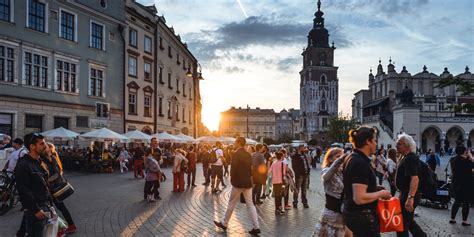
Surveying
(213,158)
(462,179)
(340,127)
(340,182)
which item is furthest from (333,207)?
(340,127)

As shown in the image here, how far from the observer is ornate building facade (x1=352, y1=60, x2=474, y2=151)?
59562 mm

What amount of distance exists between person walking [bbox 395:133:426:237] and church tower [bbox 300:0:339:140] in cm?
12088

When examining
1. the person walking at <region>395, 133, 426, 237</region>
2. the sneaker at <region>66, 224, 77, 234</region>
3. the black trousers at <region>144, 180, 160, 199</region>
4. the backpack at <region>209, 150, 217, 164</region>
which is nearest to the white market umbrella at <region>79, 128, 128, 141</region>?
the backpack at <region>209, 150, 217, 164</region>

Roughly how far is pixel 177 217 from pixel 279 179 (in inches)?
123

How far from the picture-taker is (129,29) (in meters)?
36.7

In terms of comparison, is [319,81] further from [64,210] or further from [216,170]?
[64,210]

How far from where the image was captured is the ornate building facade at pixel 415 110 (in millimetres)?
59562

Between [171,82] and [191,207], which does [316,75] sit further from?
[191,207]

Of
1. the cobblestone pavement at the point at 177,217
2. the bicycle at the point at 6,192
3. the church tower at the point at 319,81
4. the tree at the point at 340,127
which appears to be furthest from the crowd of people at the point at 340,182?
the church tower at the point at 319,81

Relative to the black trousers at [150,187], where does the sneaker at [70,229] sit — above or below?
below

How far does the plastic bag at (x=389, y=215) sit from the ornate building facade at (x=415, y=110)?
41.6 meters

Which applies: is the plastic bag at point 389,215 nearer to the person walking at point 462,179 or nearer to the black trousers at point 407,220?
the black trousers at point 407,220

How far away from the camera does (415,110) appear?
59.5 m

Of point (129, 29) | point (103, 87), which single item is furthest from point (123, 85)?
point (129, 29)
